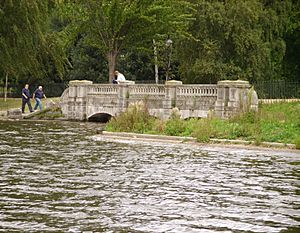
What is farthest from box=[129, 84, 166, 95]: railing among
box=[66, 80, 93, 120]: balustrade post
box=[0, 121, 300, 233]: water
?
box=[0, 121, 300, 233]: water

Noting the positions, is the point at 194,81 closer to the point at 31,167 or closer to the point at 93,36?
the point at 93,36

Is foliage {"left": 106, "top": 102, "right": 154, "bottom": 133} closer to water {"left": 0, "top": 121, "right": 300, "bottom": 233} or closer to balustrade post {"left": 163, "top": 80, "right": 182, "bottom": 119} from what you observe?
water {"left": 0, "top": 121, "right": 300, "bottom": 233}

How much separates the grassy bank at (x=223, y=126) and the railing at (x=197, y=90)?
5217 mm

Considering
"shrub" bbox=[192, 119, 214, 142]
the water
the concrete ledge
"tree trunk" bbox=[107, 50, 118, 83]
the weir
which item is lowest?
the water

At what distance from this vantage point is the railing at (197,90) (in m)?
30.5

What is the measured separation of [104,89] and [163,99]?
5362 millimetres

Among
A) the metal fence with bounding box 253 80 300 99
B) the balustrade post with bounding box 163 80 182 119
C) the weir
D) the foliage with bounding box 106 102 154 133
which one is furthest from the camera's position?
the metal fence with bounding box 253 80 300 99

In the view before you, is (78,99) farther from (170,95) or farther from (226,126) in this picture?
(226,126)

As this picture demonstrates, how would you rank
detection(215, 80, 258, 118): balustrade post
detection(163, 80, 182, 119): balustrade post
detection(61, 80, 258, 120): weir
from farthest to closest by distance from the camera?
detection(163, 80, 182, 119): balustrade post
detection(61, 80, 258, 120): weir
detection(215, 80, 258, 118): balustrade post

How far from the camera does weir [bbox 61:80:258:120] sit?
29.0 meters

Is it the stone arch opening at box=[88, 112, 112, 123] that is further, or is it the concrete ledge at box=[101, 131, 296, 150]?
the stone arch opening at box=[88, 112, 112, 123]

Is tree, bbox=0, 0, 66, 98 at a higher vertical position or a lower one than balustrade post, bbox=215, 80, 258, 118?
higher

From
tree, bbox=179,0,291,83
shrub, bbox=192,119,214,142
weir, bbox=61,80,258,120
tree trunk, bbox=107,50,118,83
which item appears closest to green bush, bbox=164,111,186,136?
shrub, bbox=192,119,214,142

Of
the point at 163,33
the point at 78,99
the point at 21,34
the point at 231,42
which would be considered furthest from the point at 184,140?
the point at 231,42
